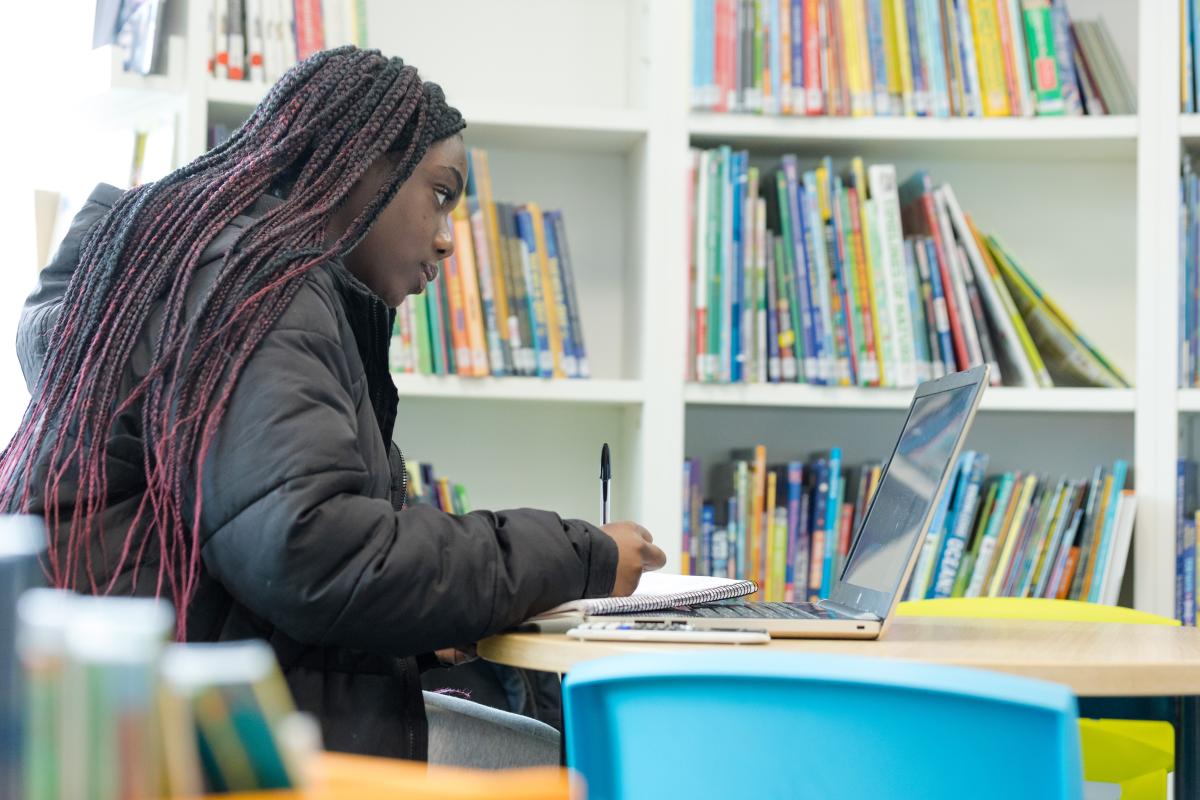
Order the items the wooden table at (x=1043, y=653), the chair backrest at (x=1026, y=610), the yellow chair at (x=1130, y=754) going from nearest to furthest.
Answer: the wooden table at (x=1043, y=653)
the yellow chair at (x=1130, y=754)
the chair backrest at (x=1026, y=610)

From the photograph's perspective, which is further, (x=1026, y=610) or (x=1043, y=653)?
(x=1026, y=610)

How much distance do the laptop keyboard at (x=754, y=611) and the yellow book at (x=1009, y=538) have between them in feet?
3.48

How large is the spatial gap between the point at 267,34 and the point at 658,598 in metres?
1.51

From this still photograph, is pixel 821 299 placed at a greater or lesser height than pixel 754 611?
greater

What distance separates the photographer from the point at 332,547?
1.15 metres

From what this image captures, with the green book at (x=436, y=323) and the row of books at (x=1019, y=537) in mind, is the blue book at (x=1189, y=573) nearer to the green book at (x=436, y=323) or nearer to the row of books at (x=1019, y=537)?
the row of books at (x=1019, y=537)

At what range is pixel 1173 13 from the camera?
96.1 inches

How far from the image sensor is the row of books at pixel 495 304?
2.48m

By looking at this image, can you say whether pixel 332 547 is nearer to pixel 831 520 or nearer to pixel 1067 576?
pixel 831 520

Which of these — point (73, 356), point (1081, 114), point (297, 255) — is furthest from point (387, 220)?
point (1081, 114)

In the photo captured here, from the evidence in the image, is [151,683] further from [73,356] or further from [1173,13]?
[1173,13]

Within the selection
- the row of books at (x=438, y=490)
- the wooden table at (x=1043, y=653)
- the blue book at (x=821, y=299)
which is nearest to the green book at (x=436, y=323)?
the row of books at (x=438, y=490)

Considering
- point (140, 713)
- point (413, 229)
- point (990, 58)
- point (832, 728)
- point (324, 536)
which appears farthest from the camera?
point (990, 58)

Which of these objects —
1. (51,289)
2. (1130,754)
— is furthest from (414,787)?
(1130,754)
